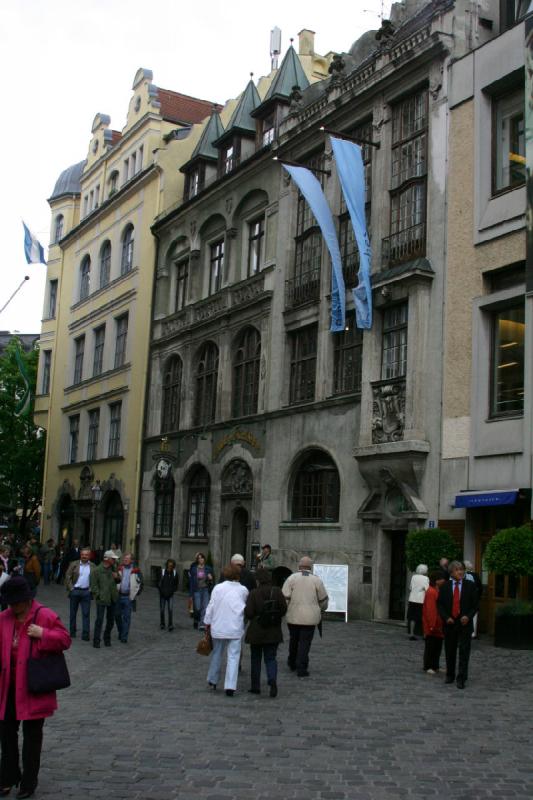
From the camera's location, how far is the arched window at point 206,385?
113 ft

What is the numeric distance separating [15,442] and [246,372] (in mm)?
26747

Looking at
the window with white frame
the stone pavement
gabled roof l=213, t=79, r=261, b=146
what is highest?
gabled roof l=213, t=79, r=261, b=146

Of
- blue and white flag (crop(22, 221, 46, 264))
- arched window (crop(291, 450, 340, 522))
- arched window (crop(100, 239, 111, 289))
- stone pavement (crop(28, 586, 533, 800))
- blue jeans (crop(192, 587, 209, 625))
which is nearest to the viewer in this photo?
stone pavement (crop(28, 586, 533, 800))

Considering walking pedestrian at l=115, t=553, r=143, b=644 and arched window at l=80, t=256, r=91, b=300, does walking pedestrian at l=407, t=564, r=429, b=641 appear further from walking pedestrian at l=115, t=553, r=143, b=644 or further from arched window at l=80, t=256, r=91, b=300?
arched window at l=80, t=256, r=91, b=300

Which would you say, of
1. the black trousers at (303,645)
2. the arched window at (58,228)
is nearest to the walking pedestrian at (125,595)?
the black trousers at (303,645)

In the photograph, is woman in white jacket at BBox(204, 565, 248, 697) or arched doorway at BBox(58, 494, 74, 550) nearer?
woman in white jacket at BBox(204, 565, 248, 697)

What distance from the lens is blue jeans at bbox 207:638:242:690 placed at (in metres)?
12.3

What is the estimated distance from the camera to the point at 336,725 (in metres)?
10.4

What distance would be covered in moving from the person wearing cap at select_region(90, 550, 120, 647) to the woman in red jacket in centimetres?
597

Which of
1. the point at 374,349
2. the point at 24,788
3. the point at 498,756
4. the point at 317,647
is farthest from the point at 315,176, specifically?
the point at 24,788

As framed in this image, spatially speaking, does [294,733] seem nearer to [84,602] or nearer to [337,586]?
[84,602]

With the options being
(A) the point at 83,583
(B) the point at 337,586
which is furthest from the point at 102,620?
(B) the point at 337,586

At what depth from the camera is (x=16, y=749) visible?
733cm

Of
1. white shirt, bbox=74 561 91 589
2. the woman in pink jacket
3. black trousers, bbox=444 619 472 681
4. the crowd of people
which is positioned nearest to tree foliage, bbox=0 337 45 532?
white shirt, bbox=74 561 91 589
